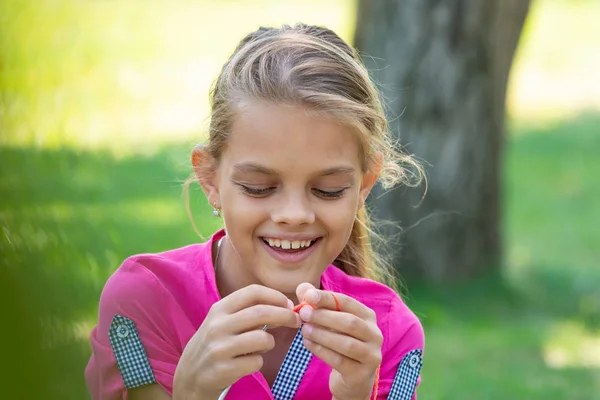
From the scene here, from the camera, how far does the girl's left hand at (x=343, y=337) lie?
103 inches

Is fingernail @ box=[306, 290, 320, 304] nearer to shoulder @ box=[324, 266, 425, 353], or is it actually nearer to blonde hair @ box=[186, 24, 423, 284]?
blonde hair @ box=[186, 24, 423, 284]

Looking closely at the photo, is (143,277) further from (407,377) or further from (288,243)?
(407,377)

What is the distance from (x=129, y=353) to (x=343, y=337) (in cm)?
67

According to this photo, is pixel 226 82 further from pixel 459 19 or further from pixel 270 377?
pixel 459 19

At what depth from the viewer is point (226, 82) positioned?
312 cm

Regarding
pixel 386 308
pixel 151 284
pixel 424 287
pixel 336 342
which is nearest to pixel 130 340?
pixel 151 284

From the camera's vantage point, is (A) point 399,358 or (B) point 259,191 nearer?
(B) point 259,191

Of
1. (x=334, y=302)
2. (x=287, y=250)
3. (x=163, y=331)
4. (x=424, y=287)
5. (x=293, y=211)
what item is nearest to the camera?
(x=334, y=302)

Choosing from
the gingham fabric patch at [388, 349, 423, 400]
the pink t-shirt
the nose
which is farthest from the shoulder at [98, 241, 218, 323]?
the gingham fabric patch at [388, 349, 423, 400]

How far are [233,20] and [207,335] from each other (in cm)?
1211

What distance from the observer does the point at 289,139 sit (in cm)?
282

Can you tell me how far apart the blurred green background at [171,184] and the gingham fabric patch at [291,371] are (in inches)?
24.9

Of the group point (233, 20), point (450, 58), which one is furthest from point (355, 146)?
point (233, 20)

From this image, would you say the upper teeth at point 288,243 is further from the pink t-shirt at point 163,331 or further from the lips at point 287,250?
the pink t-shirt at point 163,331
